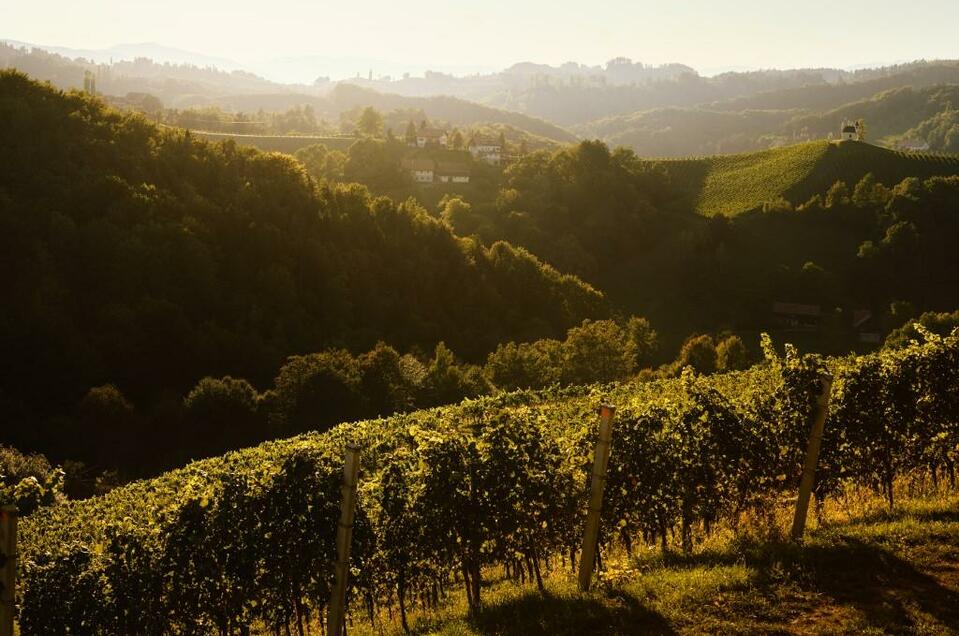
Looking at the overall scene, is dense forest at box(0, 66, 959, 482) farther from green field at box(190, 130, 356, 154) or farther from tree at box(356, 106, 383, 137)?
tree at box(356, 106, 383, 137)

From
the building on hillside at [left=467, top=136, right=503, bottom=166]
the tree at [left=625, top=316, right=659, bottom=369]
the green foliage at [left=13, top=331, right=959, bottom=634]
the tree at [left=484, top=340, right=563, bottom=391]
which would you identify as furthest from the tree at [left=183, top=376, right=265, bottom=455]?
the building on hillside at [left=467, top=136, right=503, bottom=166]

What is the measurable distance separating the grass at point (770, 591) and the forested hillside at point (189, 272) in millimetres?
34881

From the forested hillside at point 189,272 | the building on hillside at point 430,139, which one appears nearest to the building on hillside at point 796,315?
the forested hillside at point 189,272

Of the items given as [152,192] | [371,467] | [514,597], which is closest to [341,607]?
[514,597]

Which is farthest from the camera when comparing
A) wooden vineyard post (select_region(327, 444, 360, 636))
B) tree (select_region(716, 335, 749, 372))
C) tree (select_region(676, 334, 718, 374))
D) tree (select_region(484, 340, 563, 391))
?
tree (select_region(676, 334, 718, 374))

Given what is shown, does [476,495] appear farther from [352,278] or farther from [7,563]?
[352,278]

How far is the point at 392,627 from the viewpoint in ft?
38.7

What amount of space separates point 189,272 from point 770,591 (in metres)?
52.6

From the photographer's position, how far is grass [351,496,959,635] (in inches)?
345

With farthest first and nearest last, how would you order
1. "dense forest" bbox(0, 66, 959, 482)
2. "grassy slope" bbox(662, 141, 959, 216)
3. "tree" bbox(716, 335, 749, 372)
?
"grassy slope" bbox(662, 141, 959, 216) < "tree" bbox(716, 335, 749, 372) < "dense forest" bbox(0, 66, 959, 482)

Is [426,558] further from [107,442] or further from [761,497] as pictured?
[107,442]

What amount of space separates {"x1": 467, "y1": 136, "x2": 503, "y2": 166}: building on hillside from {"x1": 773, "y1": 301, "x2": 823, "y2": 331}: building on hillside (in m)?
64.9

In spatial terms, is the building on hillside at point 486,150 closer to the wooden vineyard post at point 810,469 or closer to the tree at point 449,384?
the tree at point 449,384

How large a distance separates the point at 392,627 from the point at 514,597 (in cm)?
222
